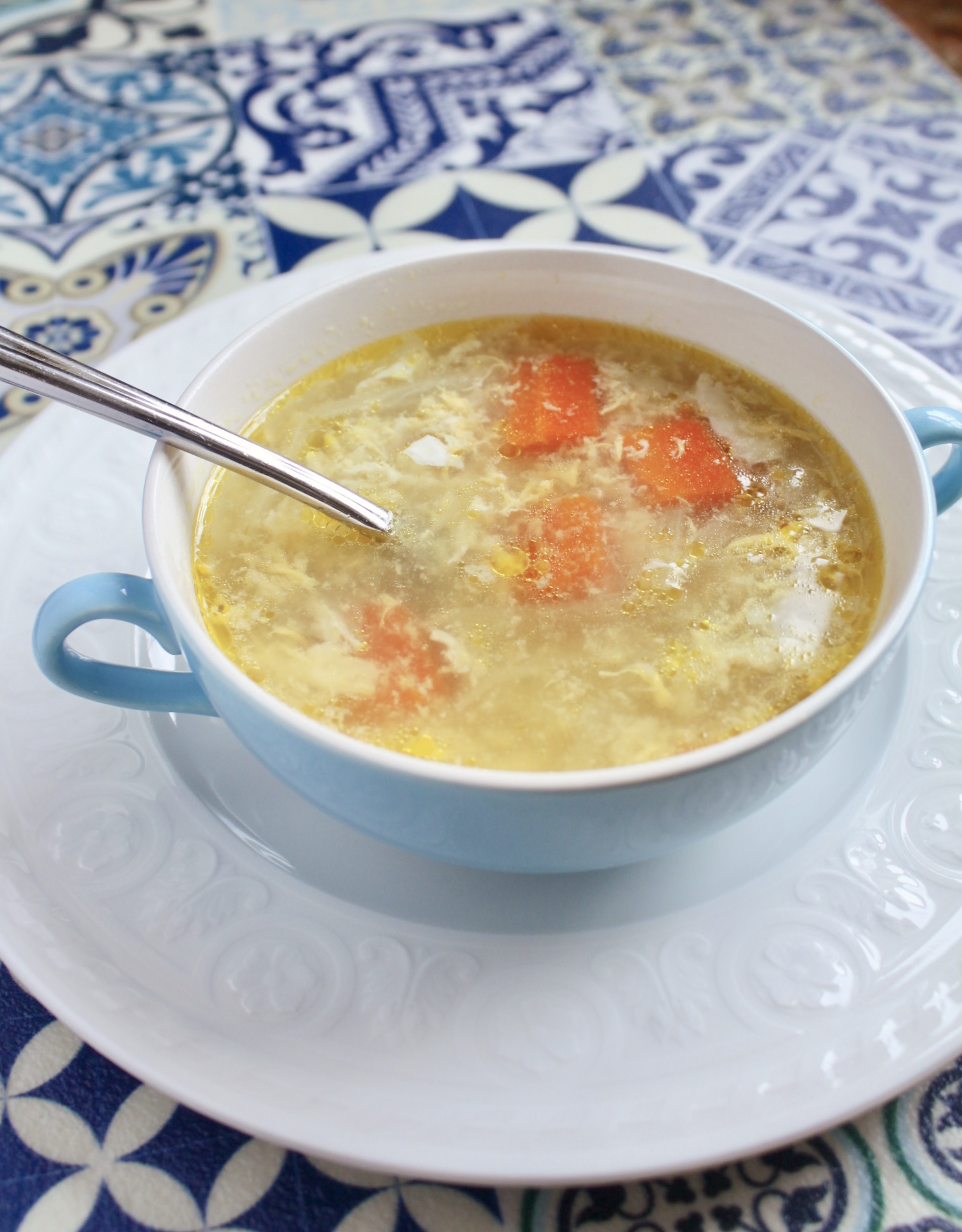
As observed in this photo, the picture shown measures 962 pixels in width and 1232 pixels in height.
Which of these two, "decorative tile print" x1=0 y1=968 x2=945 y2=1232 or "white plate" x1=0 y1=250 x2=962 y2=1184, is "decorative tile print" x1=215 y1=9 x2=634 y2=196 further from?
"decorative tile print" x1=0 y1=968 x2=945 y2=1232

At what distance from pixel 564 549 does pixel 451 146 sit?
1217mm

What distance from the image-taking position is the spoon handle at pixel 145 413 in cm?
85

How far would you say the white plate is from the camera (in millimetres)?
693

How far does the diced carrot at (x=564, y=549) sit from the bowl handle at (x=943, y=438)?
11.2 inches

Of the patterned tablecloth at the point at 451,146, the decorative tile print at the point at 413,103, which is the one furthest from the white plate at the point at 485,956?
the decorative tile print at the point at 413,103

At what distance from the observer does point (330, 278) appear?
4.41 ft

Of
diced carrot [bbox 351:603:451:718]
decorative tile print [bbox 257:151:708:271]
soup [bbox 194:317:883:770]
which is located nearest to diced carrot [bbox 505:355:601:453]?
soup [bbox 194:317:883:770]

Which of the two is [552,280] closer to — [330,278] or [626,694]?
[330,278]

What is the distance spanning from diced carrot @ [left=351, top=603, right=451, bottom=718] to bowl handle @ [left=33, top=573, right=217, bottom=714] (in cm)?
13

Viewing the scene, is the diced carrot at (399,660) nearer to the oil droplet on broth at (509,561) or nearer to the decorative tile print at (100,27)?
the oil droplet on broth at (509,561)

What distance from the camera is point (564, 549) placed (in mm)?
993

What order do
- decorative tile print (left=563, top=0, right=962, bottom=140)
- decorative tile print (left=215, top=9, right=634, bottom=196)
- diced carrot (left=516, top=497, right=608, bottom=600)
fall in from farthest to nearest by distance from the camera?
decorative tile print (left=563, top=0, right=962, bottom=140) < decorative tile print (left=215, top=9, right=634, bottom=196) < diced carrot (left=516, top=497, right=608, bottom=600)

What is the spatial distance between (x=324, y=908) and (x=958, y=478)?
636 millimetres

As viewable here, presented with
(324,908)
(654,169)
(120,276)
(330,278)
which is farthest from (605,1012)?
(654,169)
